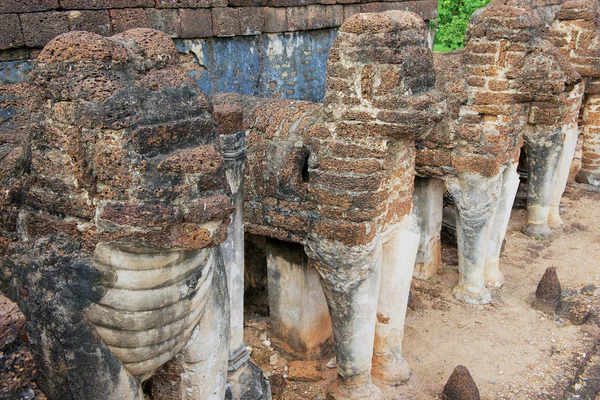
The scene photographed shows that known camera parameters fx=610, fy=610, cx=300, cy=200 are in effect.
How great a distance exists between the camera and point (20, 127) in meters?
3.97

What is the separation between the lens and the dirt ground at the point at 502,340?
5.44 meters

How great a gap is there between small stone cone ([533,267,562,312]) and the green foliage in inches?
505

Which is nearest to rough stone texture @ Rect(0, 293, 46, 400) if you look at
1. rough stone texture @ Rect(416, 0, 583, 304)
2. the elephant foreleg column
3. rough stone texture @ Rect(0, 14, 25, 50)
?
the elephant foreleg column

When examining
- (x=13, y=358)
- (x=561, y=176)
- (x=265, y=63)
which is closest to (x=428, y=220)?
(x=265, y=63)

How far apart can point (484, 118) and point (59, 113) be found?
4.83 meters

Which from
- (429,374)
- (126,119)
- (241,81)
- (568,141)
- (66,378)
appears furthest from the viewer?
(568,141)

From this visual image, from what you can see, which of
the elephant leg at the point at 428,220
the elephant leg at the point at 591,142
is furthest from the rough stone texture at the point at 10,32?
the elephant leg at the point at 591,142

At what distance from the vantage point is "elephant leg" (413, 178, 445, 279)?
23.0 ft

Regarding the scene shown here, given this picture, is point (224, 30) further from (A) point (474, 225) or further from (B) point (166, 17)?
(A) point (474, 225)

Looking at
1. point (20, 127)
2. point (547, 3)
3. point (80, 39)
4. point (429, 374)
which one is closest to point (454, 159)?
point (429, 374)

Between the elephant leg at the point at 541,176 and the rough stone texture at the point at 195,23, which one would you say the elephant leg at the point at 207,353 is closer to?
the rough stone texture at the point at 195,23

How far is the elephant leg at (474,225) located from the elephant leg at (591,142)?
487 centimetres

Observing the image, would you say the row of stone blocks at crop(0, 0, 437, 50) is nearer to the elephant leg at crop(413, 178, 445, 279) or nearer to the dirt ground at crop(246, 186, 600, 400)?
the elephant leg at crop(413, 178, 445, 279)

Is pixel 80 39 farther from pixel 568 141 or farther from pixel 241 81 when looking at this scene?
pixel 568 141
